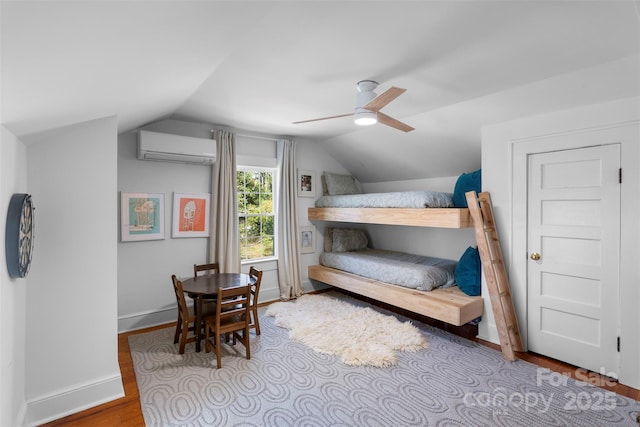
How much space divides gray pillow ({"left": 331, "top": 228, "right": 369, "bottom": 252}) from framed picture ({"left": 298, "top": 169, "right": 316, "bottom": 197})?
0.76 metres

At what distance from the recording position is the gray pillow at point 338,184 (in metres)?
5.22

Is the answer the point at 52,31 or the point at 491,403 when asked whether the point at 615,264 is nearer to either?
the point at 491,403

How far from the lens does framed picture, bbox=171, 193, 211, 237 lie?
154 inches

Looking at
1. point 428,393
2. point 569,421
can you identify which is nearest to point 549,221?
point 569,421

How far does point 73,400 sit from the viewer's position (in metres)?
2.23

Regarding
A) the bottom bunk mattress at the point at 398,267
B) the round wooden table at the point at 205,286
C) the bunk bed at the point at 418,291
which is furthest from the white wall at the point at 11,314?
the bottom bunk mattress at the point at 398,267

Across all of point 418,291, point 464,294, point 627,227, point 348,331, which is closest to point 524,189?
point 627,227

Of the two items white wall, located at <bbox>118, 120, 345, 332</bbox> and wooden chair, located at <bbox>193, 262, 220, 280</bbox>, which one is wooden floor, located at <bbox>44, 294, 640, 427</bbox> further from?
wooden chair, located at <bbox>193, 262, 220, 280</bbox>

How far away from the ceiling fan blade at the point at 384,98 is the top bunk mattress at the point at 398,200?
4.83 feet

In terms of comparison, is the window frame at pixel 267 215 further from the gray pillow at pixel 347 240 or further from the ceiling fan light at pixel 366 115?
the ceiling fan light at pixel 366 115

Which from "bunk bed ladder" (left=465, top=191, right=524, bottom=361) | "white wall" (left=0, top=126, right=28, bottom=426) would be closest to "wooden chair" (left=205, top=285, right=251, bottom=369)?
"white wall" (left=0, top=126, right=28, bottom=426)

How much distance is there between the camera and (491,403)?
2.28 m

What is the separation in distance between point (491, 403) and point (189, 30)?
3.01 m

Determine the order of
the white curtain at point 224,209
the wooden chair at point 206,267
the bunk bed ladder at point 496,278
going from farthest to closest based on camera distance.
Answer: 1. the white curtain at point 224,209
2. the wooden chair at point 206,267
3. the bunk bed ladder at point 496,278
